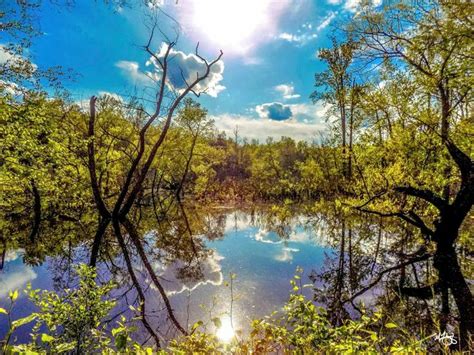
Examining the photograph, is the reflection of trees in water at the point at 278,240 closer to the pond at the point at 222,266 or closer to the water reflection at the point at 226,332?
the pond at the point at 222,266

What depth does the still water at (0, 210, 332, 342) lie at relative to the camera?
246 inches

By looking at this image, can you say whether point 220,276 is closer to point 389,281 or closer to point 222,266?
point 222,266

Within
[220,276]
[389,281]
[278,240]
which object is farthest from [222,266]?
[389,281]

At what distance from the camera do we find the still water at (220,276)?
20.5 feet

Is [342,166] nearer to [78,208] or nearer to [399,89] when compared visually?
[399,89]

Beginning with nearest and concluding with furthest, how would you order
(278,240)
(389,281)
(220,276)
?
1. (389,281)
2. (220,276)
3. (278,240)

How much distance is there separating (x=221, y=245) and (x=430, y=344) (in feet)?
28.7

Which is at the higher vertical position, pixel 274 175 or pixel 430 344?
pixel 274 175

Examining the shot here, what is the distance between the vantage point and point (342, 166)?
24562mm

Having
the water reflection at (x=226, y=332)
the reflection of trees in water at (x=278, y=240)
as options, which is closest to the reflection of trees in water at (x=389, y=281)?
the reflection of trees in water at (x=278, y=240)

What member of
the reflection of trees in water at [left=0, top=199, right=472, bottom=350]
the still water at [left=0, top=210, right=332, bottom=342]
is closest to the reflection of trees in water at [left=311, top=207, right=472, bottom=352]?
the reflection of trees in water at [left=0, top=199, right=472, bottom=350]

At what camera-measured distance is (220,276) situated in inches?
339

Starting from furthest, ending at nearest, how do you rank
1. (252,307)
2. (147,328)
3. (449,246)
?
(449,246) < (252,307) < (147,328)

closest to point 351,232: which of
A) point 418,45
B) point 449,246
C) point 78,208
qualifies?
point 449,246
